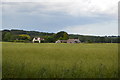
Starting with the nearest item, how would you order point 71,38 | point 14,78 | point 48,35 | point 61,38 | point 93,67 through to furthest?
point 14,78 < point 93,67 < point 61,38 < point 48,35 < point 71,38

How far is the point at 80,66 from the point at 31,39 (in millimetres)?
49955

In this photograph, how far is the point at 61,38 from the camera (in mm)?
54219

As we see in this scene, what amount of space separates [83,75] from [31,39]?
168 ft

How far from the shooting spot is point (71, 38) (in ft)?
205

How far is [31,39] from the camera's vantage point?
5766cm

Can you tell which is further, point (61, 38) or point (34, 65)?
point (61, 38)

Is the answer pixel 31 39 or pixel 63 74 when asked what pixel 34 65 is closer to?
pixel 63 74

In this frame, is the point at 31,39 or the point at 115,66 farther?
the point at 31,39

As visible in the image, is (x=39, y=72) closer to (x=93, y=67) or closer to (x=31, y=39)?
(x=93, y=67)

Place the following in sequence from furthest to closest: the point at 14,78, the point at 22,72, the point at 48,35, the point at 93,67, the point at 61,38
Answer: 1. the point at 48,35
2. the point at 61,38
3. the point at 93,67
4. the point at 22,72
5. the point at 14,78

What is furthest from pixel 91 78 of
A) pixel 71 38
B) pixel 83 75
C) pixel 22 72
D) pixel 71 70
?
pixel 71 38

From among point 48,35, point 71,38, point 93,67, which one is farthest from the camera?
point 71,38

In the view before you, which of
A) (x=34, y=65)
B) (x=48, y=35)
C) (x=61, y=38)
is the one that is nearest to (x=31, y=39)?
(x=48, y=35)

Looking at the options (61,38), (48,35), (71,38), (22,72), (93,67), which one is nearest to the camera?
(22,72)
